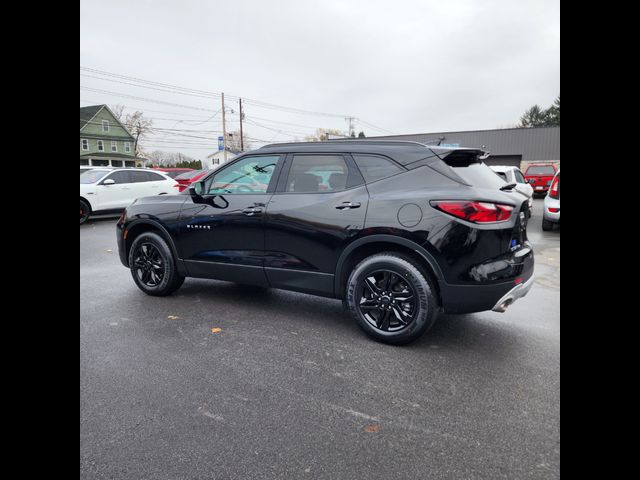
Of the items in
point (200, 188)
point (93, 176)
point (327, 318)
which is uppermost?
point (93, 176)

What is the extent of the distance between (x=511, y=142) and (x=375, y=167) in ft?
125

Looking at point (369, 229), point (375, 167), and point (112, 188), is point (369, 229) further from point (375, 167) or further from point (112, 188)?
point (112, 188)

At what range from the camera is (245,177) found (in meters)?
4.45

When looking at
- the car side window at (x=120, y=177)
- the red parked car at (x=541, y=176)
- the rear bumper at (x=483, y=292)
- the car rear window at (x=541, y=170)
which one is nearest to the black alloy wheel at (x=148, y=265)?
the rear bumper at (x=483, y=292)

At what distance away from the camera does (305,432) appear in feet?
7.80

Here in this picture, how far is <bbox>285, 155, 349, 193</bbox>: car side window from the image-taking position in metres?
3.91

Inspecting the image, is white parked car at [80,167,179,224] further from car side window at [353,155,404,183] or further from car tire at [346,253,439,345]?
car tire at [346,253,439,345]

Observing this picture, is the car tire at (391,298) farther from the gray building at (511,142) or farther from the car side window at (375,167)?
the gray building at (511,142)

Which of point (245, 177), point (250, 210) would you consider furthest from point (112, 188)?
point (250, 210)

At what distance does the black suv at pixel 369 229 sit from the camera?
10.9ft
